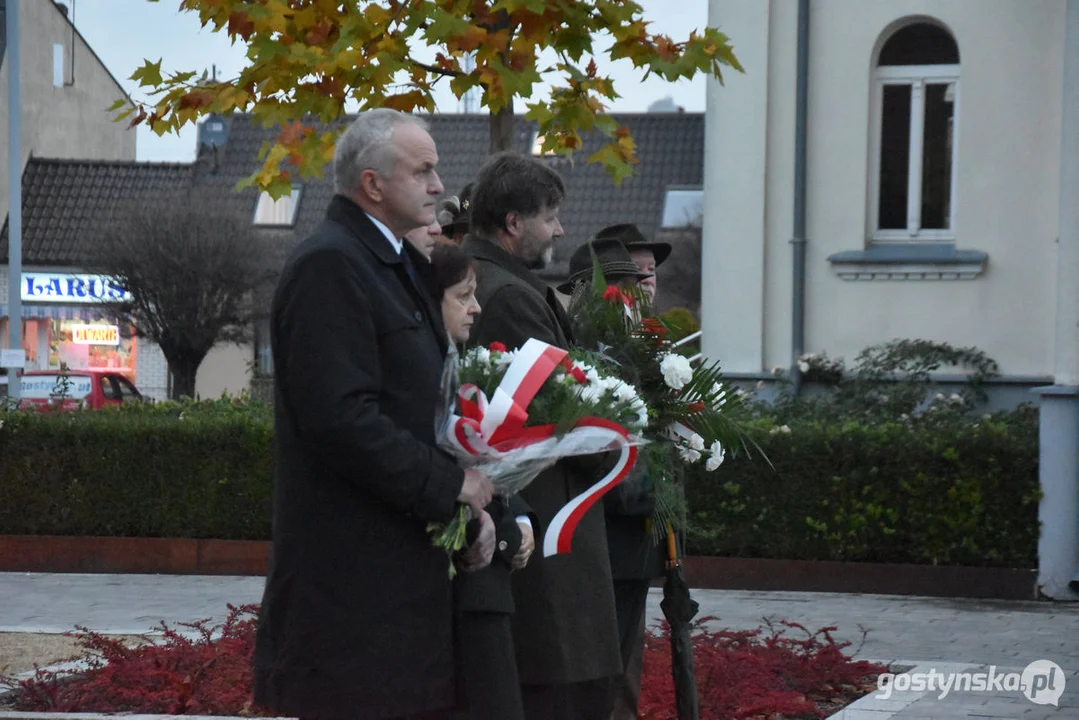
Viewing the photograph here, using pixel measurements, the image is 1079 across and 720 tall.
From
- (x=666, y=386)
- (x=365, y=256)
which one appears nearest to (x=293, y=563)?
(x=365, y=256)

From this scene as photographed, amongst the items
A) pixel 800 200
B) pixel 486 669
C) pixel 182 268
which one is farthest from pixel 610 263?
pixel 182 268

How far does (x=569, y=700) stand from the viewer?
468cm

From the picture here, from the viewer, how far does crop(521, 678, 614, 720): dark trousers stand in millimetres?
4551

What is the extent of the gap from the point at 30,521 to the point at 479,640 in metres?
9.23

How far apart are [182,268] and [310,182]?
912 cm

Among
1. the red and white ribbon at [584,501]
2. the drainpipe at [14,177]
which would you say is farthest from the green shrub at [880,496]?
the drainpipe at [14,177]

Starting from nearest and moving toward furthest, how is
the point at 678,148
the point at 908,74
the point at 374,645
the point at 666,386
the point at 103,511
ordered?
the point at 374,645, the point at 666,386, the point at 103,511, the point at 908,74, the point at 678,148

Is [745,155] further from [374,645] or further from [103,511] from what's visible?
[374,645]

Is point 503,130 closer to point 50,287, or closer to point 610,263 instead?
point 610,263

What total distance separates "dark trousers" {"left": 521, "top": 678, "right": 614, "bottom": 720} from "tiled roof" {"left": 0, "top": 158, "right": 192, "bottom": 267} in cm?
3678

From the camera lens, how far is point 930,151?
540 inches

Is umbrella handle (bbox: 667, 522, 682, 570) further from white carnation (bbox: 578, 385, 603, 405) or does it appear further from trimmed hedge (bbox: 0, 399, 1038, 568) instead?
trimmed hedge (bbox: 0, 399, 1038, 568)

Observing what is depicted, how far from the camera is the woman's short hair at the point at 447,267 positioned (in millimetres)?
4195

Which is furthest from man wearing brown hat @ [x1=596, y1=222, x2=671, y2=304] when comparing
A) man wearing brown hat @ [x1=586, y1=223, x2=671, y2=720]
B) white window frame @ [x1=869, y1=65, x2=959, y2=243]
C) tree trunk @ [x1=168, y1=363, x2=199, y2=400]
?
tree trunk @ [x1=168, y1=363, x2=199, y2=400]
